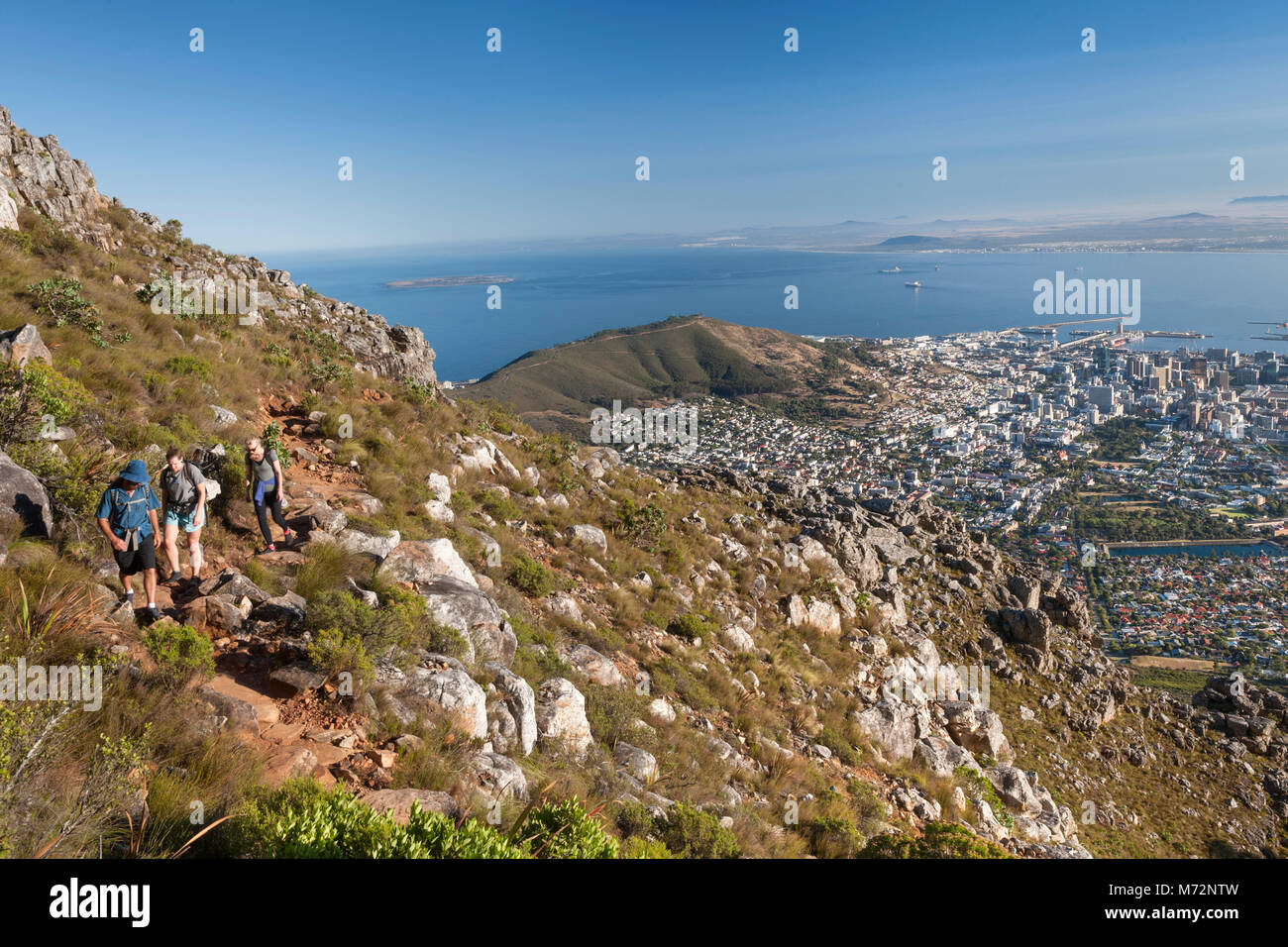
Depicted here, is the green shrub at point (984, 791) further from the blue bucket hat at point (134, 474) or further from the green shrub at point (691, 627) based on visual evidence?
the blue bucket hat at point (134, 474)

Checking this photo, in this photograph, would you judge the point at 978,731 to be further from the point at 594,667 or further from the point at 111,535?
the point at 111,535

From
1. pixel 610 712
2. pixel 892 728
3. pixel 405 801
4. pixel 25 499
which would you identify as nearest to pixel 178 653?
pixel 405 801

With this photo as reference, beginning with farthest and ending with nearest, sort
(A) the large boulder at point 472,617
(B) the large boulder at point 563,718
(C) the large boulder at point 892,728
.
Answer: (C) the large boulder at point 892,728 → (A) the large boulder at point 472,617 → (B) the large boulder at point 563,718

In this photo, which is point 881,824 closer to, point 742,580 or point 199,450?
point 742,580

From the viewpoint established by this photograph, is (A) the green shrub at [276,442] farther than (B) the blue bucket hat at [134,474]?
Yes

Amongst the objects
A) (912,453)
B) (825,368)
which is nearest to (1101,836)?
(912,453)

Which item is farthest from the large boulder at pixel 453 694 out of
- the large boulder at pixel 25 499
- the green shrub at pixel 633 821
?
the large boulder at pixel 25 499
